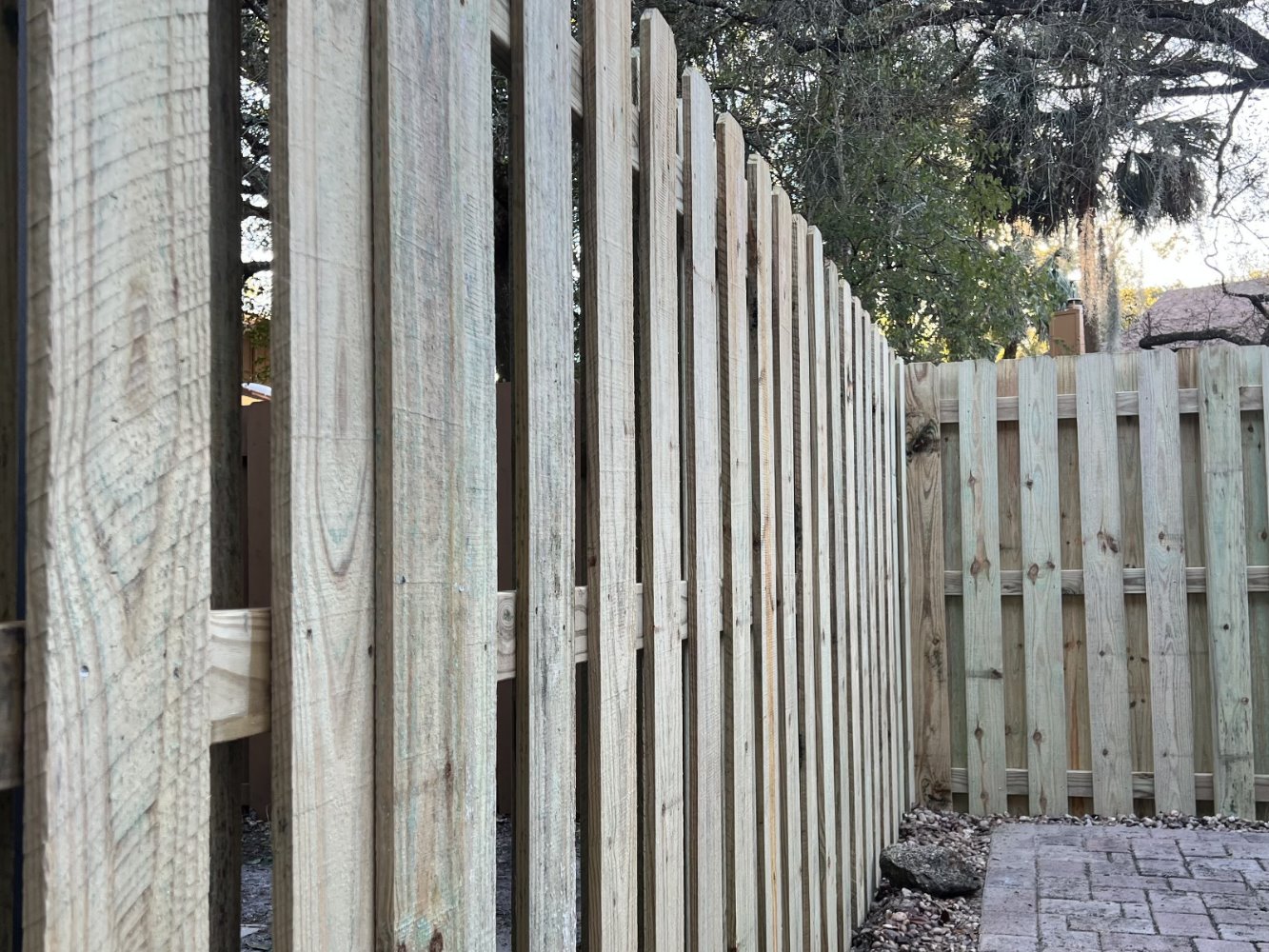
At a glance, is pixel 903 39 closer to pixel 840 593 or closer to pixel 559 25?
pixel 840 593

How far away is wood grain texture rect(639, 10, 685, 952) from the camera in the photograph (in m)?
1.98

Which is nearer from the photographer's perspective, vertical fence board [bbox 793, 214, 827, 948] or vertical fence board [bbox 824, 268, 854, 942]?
vertical fence board [bbox 793, 214, 827, 948]

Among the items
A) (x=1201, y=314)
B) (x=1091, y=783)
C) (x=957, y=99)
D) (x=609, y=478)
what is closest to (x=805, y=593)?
(x=609, y=478)

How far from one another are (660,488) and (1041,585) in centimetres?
406

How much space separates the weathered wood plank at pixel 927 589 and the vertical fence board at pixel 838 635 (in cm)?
195

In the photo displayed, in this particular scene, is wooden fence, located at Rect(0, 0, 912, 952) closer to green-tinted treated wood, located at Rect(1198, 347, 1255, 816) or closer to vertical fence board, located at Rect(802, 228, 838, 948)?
vertical fence board, located at Rect(802, 228, 838, 948)

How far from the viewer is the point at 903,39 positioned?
7.34 m

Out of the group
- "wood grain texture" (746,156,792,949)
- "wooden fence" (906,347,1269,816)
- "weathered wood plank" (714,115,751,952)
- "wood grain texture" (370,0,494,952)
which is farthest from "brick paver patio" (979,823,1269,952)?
"wood grain texture" (370,0,494,952)

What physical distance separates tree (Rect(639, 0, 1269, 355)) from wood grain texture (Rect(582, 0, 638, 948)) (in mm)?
4974

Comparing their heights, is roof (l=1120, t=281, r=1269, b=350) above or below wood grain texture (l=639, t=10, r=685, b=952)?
above

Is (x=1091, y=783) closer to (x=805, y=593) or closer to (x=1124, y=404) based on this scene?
(x=1124, y=404)

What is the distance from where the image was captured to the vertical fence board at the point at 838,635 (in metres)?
3.73

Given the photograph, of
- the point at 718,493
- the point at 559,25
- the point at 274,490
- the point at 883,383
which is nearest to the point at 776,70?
the point at 883,383

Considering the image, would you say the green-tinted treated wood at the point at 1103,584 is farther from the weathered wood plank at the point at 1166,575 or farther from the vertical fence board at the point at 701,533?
the vertical fence board at the point at 701,533
